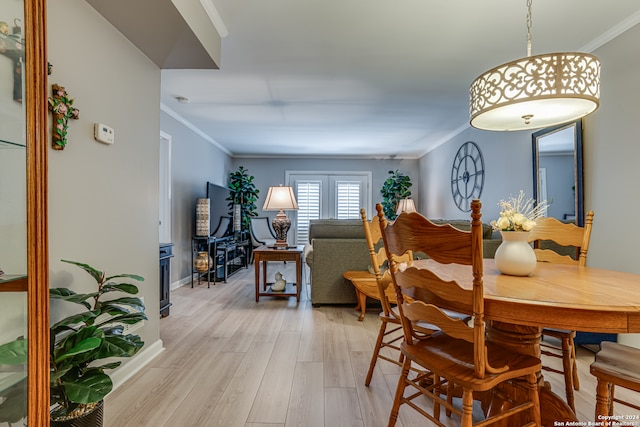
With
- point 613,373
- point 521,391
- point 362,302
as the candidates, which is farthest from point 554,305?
point 362,302

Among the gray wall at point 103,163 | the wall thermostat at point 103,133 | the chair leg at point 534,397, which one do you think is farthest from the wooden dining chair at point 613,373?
the wall thermostat at point 103,133

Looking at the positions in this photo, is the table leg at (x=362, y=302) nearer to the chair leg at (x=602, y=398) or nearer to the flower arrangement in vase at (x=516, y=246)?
the flower arrangement in vase at (x=516, y=246)

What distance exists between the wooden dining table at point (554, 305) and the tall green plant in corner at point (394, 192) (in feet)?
17.9

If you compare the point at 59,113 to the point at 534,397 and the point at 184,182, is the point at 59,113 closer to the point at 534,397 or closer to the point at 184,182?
the point at 534,397

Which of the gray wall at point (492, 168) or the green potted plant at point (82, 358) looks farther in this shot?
the gray wall at point (492, 168)

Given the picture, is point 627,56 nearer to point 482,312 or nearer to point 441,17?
point 441,17

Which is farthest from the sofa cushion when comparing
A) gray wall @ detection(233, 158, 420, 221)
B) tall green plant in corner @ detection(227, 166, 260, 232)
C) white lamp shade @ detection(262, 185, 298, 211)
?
gray wall @ detection(233, 158, 420, 221)

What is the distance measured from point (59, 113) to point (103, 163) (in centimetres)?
38

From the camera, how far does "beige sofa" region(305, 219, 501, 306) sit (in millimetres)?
3514

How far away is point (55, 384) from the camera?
3.98 ft

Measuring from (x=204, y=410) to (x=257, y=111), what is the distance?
3.66 metres

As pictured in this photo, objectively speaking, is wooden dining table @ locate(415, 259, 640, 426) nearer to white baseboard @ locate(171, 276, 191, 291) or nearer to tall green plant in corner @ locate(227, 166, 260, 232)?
white baseboard @ locate(171, 276, 191, 291)

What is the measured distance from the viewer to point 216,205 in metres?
5.22

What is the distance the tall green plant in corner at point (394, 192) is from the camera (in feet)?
23.2
